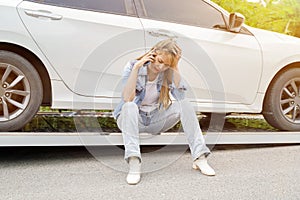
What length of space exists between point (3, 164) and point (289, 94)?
2.27m

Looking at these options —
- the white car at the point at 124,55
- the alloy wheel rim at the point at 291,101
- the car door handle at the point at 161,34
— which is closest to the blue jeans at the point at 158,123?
the white car at the point at 124,55

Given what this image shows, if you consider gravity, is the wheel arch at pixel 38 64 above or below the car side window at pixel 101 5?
below

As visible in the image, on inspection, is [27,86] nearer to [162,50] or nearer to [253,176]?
[162,50]

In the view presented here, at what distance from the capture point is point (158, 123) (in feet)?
7.63

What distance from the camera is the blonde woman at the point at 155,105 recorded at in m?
2.08

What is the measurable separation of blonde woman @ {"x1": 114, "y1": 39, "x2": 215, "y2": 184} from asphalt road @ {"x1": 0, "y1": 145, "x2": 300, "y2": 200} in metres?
0.13

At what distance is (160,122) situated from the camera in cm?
232

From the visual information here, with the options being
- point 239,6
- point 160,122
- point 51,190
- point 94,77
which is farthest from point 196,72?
point 239,6

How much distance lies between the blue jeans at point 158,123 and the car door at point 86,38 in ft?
1.33

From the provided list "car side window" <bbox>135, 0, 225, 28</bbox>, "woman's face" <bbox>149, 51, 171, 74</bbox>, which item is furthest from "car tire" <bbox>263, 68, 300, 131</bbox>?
"woman's face" <bbox>149, 51, 171, 74</bbox>

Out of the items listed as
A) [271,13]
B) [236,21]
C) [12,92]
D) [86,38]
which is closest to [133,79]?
[86,38]

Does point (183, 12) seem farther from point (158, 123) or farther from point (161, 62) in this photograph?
point (158, 123)

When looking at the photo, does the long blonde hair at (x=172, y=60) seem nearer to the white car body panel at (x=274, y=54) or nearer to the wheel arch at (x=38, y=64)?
the wheel arch at (x=38, y=64)

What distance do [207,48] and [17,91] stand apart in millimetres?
1429
